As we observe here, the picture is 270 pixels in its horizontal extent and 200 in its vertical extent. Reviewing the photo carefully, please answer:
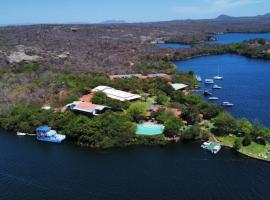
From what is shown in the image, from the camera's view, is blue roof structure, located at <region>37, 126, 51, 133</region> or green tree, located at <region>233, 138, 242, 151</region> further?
blue roof structure, located at <region>37, 126, 51, 133</region>

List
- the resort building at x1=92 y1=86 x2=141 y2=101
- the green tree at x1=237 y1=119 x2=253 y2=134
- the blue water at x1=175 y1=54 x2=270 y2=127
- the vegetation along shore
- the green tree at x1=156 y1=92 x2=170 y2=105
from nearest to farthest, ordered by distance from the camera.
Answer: the green tree at x1=237 y1=119 x2=253 y2=134
the vegetation along shore
the blue water at x1=175 y1=54 x2=270 y2=127
the green tree at x1=156 y1=92 x2=170 y2=105
the resort building at x1=92 y1=86 x2=141 y2=101

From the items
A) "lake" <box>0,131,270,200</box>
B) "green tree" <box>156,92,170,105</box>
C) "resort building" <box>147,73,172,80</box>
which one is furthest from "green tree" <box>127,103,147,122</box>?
"resort building" <box>147,73,172,80</box>

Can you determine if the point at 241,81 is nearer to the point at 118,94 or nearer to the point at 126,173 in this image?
the point at 118,94

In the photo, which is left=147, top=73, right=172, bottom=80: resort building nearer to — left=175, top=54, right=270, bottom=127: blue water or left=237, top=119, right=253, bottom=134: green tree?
left=175, top=54, right=270, bottom=127: blue water

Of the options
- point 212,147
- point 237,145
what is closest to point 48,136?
point 212,147

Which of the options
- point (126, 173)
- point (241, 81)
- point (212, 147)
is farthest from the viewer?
point (241, 81)

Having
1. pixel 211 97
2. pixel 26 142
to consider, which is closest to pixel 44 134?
pixel 26 142
